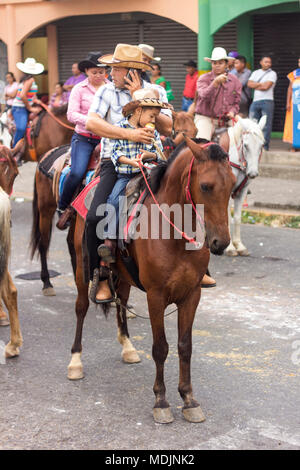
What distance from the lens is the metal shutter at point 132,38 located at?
2017 cm

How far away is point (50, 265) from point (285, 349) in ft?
13.9

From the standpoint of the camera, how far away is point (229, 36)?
18984 mm

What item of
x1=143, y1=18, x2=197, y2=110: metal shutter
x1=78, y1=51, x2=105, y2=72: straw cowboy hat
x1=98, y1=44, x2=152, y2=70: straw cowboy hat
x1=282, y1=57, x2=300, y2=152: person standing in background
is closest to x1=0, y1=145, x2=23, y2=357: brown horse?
x1=78, y1=51, x2=105, y2=72: straw cowboy hat

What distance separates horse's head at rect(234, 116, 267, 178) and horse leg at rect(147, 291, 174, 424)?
5.01m

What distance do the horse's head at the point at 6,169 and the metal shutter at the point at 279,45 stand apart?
40.3ft

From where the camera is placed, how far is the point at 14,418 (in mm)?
4984

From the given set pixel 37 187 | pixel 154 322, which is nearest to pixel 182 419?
pixel 154 322

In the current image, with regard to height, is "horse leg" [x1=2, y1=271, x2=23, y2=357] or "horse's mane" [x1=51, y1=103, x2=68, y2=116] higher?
"horse's mane" [x1=51, y1=103, x2=68, y2=116]

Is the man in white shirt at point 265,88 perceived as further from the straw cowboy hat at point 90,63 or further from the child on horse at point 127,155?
the child on horse at point 127,155

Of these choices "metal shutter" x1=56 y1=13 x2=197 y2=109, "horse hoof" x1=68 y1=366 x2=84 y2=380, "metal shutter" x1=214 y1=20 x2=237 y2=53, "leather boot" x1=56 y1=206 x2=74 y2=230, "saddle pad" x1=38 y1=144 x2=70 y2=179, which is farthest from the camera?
"metal shutter" x1=56 y1=13 x2=197 y2=109

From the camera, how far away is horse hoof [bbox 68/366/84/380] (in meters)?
5.72

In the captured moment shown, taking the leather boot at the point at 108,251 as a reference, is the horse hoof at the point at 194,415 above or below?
below

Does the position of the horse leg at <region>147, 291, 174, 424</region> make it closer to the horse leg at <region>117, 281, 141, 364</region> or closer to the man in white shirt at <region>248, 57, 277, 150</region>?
the horse leg at <region>117, 281, 141, 364</region>

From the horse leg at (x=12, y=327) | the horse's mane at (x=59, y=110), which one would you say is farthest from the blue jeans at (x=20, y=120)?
the horse leg at (x=12, y=327)
